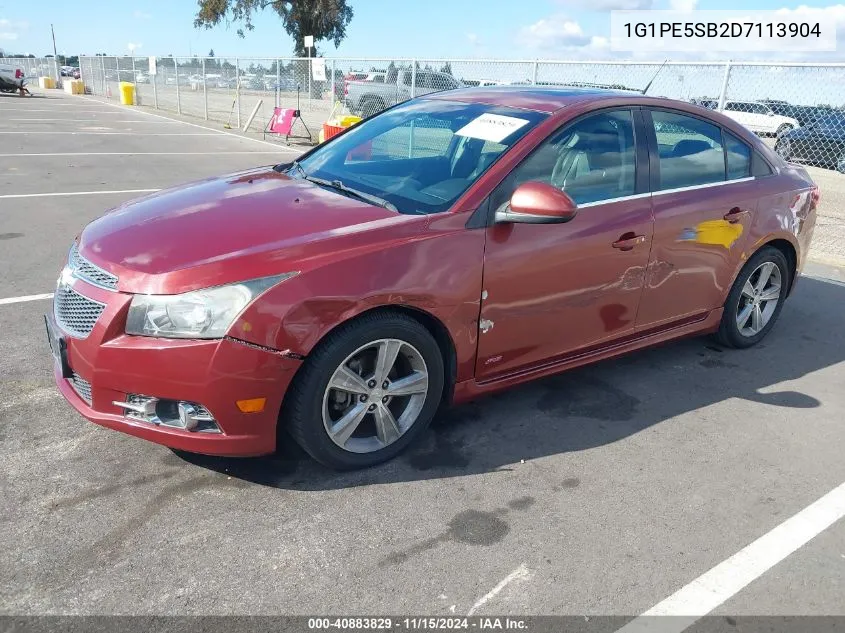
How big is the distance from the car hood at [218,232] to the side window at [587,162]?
75 cm

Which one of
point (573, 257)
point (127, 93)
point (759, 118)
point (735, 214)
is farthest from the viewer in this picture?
point (127, 93)

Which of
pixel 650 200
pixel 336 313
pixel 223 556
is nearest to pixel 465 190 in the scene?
pixel 336 313

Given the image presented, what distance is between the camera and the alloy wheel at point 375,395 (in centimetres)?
287

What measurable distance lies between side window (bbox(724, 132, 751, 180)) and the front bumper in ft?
10.2

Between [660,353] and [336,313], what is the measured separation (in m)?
2.76

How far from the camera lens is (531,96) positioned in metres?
3.76

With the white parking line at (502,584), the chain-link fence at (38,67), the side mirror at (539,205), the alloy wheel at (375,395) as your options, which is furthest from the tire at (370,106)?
the chain-link fence at (38,67)

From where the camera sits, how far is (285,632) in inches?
84.1

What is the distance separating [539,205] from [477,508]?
1320 mm

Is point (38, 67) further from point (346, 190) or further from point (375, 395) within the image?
point (375, 395)

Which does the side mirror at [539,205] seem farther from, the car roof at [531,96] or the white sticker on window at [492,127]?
the car roof at [531,96]

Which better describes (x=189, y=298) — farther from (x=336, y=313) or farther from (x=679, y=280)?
A: (x=679, y=280)

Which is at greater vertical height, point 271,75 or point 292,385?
point 271,75

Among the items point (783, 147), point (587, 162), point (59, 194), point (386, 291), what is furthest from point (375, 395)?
point (783, 147)
